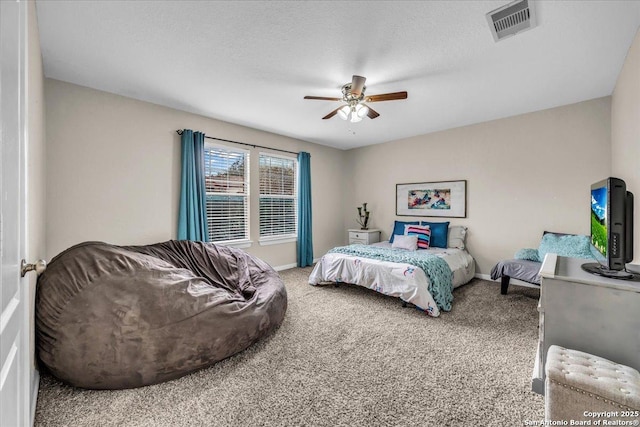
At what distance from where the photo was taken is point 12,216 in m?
0.86

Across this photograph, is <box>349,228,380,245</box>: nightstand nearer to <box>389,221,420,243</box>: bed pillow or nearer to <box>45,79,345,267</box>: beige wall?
<box>389,221,420,243</box>: bed pillow

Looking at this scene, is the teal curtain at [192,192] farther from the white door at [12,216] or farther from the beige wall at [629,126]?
the beige wall at [629,126]

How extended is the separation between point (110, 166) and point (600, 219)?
4486 mm

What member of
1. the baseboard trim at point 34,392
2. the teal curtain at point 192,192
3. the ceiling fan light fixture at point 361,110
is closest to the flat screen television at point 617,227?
the ceiling fan light fixture at point 361,110

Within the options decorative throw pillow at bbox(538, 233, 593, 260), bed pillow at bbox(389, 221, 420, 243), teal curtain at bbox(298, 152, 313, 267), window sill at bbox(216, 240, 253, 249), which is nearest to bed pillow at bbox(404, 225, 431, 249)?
bed pillow at bbox(389, 221, 420, 243)

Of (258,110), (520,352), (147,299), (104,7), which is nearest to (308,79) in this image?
(258,110)

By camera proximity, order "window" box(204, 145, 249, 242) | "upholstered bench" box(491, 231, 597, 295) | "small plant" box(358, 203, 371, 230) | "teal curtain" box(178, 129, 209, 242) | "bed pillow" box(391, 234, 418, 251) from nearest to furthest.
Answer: "upholstered bench" box(491, 231, 597, 295), "teal curtain" box(178, 129, 209, 242), "window" box(204, 145, 249, 242), "bed pillow" box(391, 234, 418, 251), "small plant" box(358, 203, 371, 230)

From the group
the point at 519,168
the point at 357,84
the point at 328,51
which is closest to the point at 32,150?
the point at 328,51

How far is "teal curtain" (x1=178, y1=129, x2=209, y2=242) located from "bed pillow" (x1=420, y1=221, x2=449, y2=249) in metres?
3.46

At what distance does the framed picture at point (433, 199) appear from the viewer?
455 cm

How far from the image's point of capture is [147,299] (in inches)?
73.8

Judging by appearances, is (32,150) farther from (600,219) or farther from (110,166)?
(600,219)

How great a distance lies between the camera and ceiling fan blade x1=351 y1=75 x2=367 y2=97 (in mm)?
2494

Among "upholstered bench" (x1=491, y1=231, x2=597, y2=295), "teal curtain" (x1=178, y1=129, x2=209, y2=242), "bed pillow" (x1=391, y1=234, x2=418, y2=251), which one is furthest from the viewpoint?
"bed pillow" (x1=391, y1=234, x2=418, y2=251)
